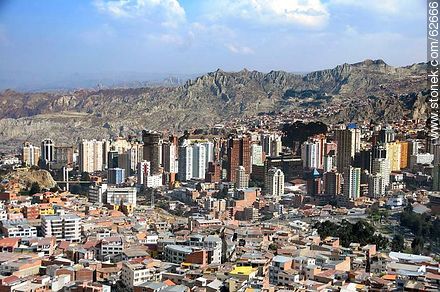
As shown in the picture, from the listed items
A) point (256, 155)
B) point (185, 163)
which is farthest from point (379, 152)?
point (185, 163)

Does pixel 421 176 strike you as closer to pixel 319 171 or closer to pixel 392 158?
pixel 392 158

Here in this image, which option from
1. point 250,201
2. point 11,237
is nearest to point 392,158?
point 250,201

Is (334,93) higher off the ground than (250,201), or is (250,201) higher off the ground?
(334,93)

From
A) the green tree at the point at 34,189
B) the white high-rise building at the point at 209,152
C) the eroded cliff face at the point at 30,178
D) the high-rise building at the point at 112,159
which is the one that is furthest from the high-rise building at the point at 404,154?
the green tree at the point at 34,189

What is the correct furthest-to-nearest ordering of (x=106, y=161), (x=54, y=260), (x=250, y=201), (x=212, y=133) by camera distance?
(x=212, y=133) < (x=106, y=161) < (x=250, y=201) < (x=54, y=260)

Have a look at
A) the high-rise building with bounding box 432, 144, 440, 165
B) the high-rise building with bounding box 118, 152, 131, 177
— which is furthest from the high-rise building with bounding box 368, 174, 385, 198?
the high-rise building with bounding box 118, 152, 131, 177

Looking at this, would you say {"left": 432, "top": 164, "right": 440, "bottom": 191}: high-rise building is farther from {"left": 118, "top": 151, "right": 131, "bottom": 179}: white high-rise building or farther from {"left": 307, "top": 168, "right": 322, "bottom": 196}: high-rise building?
{"left": 118, "top": 151, "right": 131, "bottom": 179}: white high-rise building
